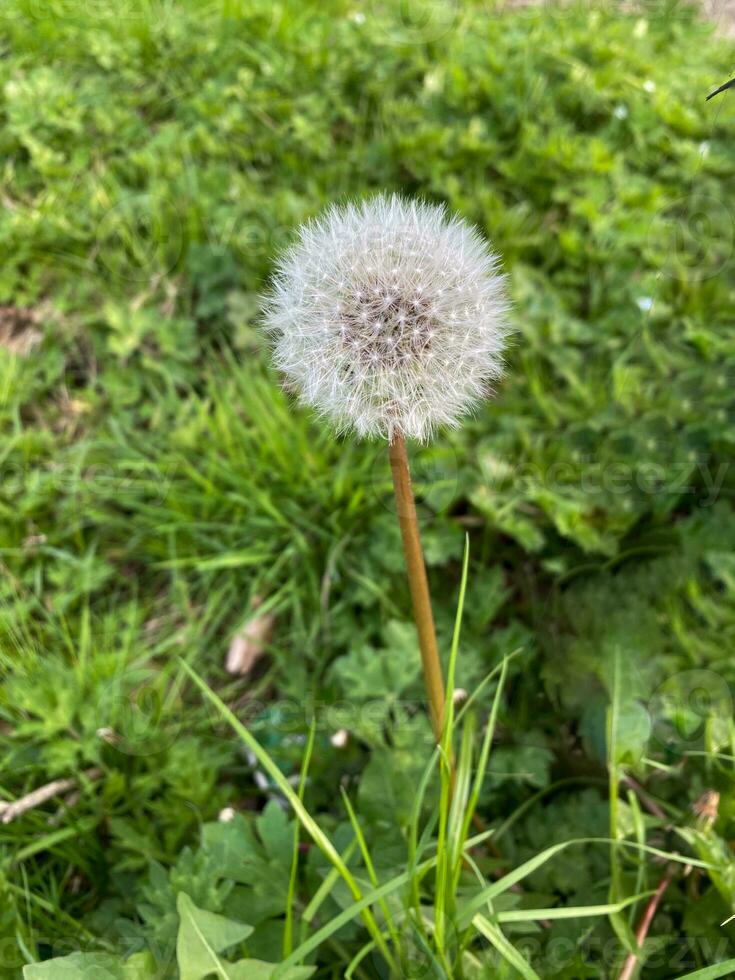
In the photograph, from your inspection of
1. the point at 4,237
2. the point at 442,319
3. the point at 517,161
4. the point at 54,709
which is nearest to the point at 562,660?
the point at 442,319

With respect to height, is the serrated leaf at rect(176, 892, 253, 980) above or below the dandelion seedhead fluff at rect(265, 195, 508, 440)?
below

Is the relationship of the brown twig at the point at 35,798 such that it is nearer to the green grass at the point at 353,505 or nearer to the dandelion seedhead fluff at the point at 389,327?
the green grass at the point at 353,505

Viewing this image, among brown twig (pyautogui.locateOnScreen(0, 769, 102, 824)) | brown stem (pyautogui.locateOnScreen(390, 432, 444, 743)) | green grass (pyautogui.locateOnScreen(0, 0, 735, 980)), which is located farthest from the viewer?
brown twig (pyautogui.locateOnScreen(0, 769, 102, 824))

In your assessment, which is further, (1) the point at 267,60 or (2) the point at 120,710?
(1) the point at 267,60

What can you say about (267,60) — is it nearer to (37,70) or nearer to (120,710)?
(37,70)

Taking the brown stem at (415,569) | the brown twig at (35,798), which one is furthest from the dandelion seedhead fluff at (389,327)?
the brown twig at (35,798)

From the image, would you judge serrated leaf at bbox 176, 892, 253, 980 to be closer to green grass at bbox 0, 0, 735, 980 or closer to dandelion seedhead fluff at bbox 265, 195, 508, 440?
green grass at bbox 0, 0, 735, 980

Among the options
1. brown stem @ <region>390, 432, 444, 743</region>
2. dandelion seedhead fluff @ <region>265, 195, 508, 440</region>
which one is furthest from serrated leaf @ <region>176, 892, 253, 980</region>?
dandelion seedhead fluff @ <region>265, 195, 508, 440</region>
